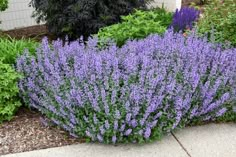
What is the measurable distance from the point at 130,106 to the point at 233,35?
1974mm

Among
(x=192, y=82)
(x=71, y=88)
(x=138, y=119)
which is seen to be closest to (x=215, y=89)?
(x=192, y=82)

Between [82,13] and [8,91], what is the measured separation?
2359mm

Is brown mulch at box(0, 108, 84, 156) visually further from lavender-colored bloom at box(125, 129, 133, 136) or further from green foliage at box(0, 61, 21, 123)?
lavender-colored bloom at box(125, 129, 133, 136)

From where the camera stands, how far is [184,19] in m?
5.82

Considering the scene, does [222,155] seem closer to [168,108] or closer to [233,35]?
[168,108]

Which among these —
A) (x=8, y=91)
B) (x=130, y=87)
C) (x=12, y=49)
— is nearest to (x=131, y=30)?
(x=12, y=49)

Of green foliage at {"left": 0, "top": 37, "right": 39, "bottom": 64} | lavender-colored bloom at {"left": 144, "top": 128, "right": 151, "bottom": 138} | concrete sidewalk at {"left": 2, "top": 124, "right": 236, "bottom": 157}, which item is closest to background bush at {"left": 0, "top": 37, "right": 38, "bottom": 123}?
green foliage at {"left": 0, "top": 37, "right": 39, "bottom": 64}

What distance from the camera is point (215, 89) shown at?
142 inches

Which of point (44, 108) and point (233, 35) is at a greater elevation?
point (233, 35)

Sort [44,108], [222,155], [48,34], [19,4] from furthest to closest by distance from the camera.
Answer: [19,4], [48,34], [44,108], [222,155]

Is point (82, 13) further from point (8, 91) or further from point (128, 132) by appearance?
Result: point (128, 132)

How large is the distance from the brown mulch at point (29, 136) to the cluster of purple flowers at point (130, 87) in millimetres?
110

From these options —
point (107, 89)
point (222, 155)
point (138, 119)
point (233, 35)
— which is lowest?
point (222, 155)

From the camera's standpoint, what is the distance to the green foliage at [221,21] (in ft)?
15.3
